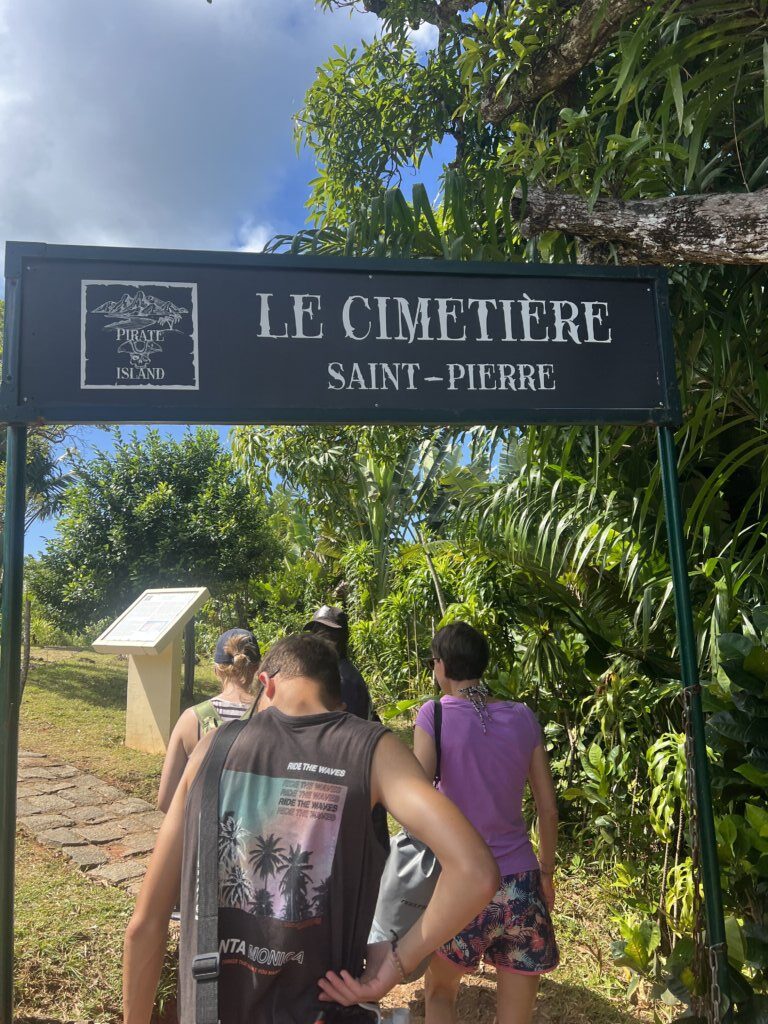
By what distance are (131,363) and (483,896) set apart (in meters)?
1.68

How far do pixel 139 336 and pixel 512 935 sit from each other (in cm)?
211

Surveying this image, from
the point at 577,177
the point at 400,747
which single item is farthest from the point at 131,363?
the point at 577,177

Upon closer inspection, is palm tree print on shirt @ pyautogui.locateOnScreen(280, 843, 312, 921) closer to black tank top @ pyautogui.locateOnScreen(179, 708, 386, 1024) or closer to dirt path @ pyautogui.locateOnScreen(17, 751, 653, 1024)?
black tank top @ pyautogui.locateOnScreen(179, 708, 386, 1024)

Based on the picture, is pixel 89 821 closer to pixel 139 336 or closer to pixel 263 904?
pixel 139 336

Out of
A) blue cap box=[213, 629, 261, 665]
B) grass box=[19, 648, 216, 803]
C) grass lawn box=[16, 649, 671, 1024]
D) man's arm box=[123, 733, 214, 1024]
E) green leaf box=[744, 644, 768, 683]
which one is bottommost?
grass lawn box=[16, 649, 671, 1024]

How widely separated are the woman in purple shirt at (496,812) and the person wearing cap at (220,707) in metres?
0.66

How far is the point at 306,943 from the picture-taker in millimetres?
1558

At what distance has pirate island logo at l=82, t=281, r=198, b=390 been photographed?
239cm

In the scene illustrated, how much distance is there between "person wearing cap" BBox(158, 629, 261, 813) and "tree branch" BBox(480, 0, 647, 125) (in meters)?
2.98

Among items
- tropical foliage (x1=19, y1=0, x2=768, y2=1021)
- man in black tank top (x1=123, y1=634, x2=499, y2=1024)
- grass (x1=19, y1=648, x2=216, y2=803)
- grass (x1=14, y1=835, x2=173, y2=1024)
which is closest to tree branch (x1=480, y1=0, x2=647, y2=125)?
tropical foliage (x1=19, y1=0, x2=768, y2=1021)

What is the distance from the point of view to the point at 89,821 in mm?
5793

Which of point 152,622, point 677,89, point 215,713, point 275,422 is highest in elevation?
point 677,89

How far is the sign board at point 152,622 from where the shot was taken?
25.7ft

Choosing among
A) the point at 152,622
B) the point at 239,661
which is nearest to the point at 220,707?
the point at 239,661
